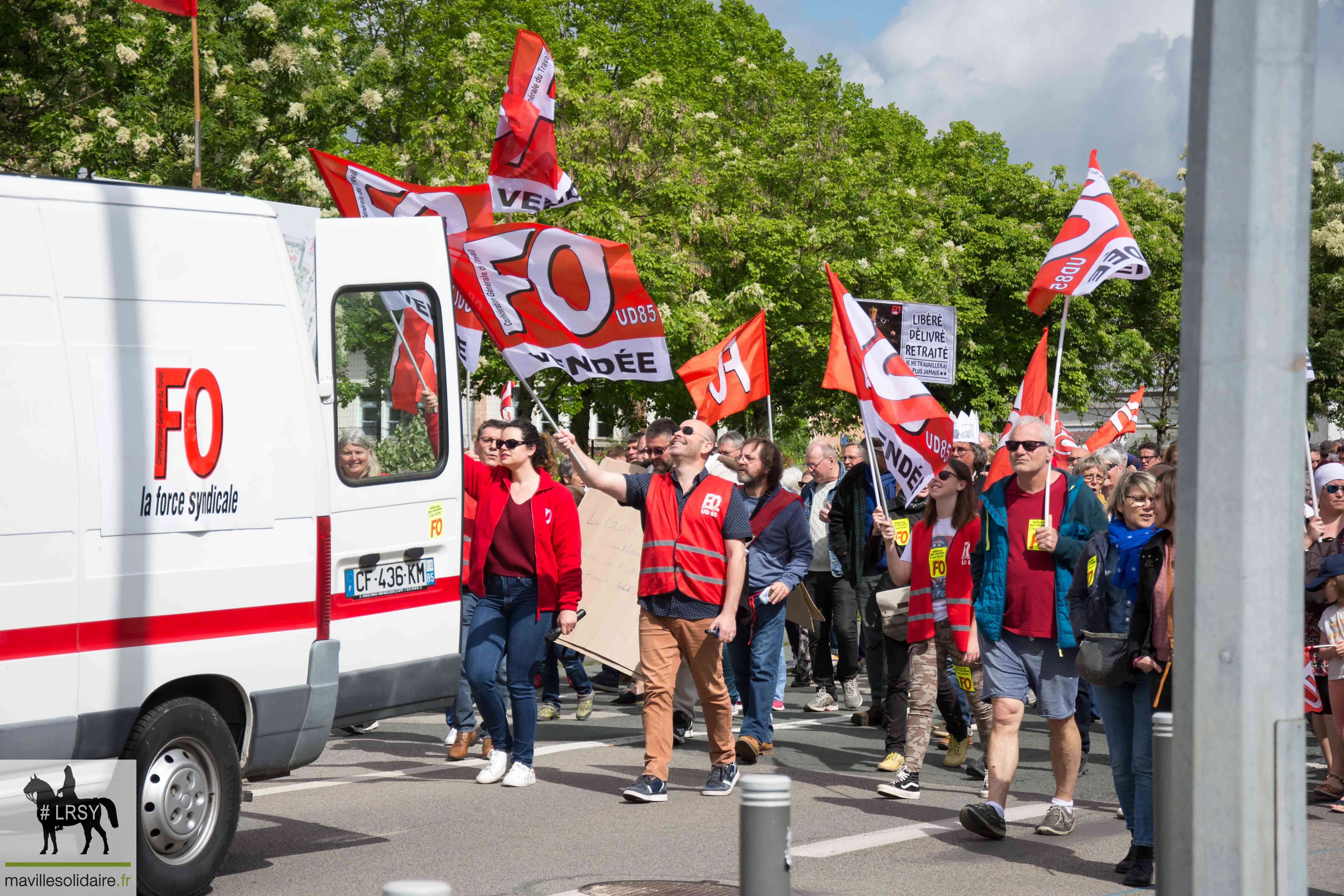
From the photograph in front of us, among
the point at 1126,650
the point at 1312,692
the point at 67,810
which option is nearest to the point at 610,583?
the point at 1312,692

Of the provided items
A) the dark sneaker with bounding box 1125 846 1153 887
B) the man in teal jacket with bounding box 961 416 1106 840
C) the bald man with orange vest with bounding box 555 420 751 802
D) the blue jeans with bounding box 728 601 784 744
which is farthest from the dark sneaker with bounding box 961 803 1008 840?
the blue jeans with bounding box 728 601 784 744

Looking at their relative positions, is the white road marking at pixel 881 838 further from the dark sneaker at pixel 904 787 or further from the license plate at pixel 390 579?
the license plate at pixel 390 579

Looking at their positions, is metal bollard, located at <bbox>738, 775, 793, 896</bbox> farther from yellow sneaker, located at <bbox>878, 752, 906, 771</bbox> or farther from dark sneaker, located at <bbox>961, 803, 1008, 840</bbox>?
yellow sneaker, located at <bbox>878, 752, 906, 771</bbox>

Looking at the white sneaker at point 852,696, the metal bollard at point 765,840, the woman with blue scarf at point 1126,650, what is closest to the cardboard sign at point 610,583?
the white sneaker at point 852,696

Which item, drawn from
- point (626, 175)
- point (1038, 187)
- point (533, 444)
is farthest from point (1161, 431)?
point (533, 444)

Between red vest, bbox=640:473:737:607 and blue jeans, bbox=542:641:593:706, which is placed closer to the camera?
red vest, bbox=640:473:737:607

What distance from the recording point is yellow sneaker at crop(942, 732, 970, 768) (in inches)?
358

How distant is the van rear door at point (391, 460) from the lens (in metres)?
6.50

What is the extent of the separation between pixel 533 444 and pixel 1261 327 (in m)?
5.26

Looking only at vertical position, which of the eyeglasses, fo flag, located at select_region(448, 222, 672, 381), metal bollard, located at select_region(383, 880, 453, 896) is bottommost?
metal bollard, located at select_region(383, 880, 453, 896)

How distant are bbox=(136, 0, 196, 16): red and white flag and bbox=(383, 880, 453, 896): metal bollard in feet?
26.4

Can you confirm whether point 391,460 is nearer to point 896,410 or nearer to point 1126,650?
point 1126,650

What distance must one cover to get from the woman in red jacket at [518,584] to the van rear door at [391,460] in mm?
1116

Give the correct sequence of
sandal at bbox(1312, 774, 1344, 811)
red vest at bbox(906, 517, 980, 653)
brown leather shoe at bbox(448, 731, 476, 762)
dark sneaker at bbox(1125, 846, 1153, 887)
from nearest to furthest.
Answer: dark sneaker at bbox(1125, 846, 1153, 887), red vest at bbox(906, 517, 980, 653), sandal at bbox(1312, 774, 1344, 811), brown leather shoe at bbox(448, 731, 476, 762)
